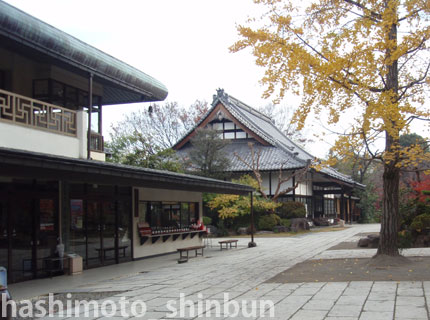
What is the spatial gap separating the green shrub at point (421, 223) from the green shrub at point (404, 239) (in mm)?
325

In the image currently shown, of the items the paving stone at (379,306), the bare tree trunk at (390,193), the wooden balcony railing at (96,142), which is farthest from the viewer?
the wooden balcony railing at (96,142)

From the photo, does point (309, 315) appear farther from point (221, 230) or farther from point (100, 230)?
point (221, 230)

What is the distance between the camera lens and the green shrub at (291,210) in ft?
99.5

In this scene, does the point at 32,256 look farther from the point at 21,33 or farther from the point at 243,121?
the point at 243,121

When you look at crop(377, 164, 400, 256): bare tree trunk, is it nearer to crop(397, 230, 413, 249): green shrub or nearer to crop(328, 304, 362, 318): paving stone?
crop(397, 230, 413, 249): green shrub

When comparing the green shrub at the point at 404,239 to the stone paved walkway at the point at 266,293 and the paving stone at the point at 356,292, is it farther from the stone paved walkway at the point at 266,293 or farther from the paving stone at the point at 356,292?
the paving stone at the point at 356,292

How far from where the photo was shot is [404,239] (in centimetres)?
1577

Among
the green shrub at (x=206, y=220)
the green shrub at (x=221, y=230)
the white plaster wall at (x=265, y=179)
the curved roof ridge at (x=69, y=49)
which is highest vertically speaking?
the curved roof ridge at (x=69, y=49)

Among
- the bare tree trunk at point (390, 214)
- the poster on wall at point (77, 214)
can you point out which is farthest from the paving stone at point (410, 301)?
the poster on wall at point (77, 214)

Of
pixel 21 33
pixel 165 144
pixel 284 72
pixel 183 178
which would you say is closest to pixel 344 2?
pixel 284 72

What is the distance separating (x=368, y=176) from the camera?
162 ft

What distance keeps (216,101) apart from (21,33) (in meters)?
25.0

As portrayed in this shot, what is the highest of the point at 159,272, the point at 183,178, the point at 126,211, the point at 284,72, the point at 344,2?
the point at 344,2

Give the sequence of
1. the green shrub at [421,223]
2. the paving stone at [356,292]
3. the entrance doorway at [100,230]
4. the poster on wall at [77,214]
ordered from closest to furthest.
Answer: the paving stone at [356,292], the poster on wall at [77,214], the entrance doorway at [100,230], the green shrub at [421,223]
